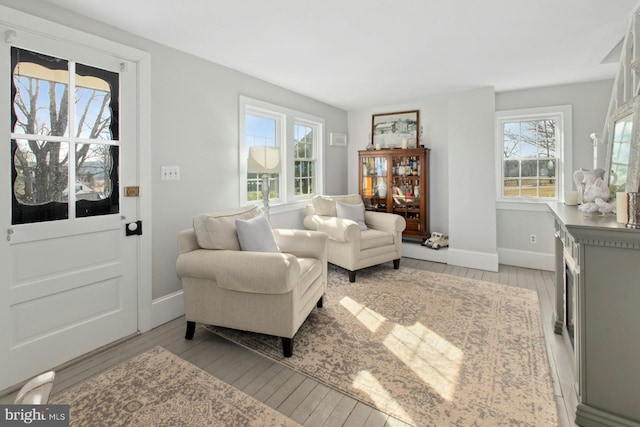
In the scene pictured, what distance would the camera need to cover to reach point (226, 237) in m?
2.52

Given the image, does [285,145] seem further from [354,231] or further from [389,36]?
[389,36]

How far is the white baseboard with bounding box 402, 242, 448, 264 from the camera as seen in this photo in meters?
4.59

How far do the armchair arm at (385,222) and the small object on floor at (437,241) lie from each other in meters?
0.72

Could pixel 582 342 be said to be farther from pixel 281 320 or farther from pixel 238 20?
pixel 238 20

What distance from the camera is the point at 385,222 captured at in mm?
4293

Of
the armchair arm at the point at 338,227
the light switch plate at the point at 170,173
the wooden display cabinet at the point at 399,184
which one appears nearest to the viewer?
the light switch plate at the point at 170,173

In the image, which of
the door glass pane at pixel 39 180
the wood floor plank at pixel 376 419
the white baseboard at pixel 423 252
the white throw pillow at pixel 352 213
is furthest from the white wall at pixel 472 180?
the door glass pane at pixel 39 180

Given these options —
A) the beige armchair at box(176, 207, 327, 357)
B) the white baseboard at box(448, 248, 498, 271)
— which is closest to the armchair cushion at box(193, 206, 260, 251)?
the beige armchair at box(176, 207, 327, 357)

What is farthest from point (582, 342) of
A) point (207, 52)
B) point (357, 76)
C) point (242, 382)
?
point (207, 52)

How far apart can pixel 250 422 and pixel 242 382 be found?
353mm

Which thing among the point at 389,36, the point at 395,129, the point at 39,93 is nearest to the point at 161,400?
the point at 39,93

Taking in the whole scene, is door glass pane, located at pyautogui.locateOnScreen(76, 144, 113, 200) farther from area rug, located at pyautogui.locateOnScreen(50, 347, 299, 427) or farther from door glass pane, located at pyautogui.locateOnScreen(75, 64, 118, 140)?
area rug, located at pyautogui.locateOnScreen(50, 347, 299, 427)

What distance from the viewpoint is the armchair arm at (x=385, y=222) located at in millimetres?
4207

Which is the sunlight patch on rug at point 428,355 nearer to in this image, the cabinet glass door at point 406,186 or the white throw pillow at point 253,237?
the white throw pillow at point 253,237
